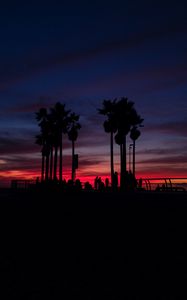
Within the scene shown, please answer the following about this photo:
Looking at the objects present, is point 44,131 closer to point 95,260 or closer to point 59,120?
point 59,120

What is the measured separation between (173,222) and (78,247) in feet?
16.4

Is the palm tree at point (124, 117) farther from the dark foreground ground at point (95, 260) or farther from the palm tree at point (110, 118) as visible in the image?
the dark foreground ground at point (95, 260)

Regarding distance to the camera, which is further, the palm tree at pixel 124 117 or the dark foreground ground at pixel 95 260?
the palm tree at pixel 124 117

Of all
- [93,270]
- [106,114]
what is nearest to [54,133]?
[106,114]

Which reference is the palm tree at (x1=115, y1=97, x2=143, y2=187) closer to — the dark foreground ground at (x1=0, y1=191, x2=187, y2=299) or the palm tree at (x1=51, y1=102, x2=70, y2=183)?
the palm tree at (x1=51, y1=102, x2=70, y2=183)

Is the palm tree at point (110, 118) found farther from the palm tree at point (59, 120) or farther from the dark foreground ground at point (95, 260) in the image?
the dark foreground ground at point (95, 260)

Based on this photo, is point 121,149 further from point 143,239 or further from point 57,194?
point 143,239

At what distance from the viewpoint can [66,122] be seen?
71.7m

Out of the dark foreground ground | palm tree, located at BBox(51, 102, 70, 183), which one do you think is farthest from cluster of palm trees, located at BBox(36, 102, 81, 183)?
the dark foreground ground

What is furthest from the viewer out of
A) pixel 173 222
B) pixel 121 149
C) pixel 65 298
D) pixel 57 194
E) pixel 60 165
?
pixel 60 165

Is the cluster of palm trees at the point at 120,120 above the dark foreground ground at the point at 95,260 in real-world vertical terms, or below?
above

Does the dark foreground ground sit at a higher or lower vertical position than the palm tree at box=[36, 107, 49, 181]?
lower

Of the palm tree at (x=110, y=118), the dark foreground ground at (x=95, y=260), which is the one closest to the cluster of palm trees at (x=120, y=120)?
the palm tree at (x=110, y=118)

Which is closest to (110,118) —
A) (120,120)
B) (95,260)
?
(120,120)
